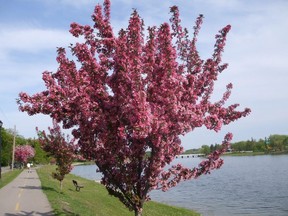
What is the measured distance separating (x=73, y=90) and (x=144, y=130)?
7.58 ft

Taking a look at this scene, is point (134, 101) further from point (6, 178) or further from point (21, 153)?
point (21, 153)

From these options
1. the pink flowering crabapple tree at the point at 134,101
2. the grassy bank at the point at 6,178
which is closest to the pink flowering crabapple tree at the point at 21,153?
the grassy bank at the point at 6,178

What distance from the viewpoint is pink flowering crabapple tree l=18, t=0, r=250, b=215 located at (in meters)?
7.92

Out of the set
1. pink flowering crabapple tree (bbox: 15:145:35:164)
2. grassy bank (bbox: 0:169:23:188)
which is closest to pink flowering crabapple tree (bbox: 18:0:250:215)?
grassy bank (bbox: 0:169:23:188)

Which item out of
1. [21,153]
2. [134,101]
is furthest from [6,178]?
[21,153]

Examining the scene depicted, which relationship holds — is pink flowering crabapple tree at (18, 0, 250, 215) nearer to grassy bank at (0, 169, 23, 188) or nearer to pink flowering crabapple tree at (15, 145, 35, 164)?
grassy bank at (0, 169, 23, 188)

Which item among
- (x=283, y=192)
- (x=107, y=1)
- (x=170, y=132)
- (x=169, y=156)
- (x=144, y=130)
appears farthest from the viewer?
(x=283, y=192)

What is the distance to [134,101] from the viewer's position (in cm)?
751

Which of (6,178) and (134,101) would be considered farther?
(6,178)

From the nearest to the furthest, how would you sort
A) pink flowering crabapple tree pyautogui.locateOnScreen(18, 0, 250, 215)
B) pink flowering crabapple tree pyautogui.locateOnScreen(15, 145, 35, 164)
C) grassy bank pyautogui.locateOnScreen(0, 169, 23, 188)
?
pink flowering crabapple tree pyautogui.locateOnScreen(18, 0, 250, 215) → grassy bank pyautogui.locateOnScreen(0, 169, 23, 188) → pink flowering crabapple tree pyautogui.locateOnScreen(15, 145, 35, 164)

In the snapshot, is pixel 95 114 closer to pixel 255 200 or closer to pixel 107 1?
pixel 107 1

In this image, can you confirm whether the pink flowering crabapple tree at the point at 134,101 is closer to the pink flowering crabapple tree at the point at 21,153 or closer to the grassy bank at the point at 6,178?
the grassy bank at the point at 6,178

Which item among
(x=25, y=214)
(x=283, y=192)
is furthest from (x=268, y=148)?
(x=25, y=214)

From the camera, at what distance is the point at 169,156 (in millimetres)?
8688
